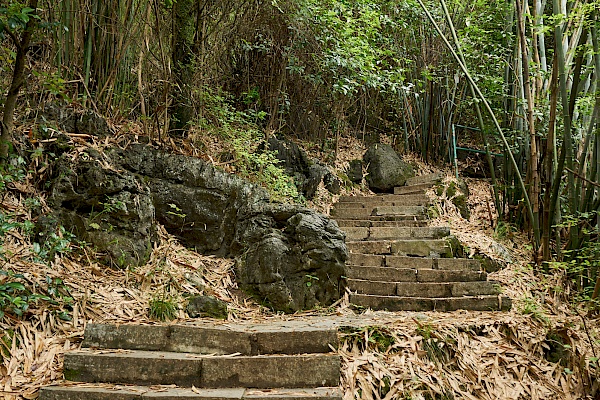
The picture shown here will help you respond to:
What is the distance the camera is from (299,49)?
597cm

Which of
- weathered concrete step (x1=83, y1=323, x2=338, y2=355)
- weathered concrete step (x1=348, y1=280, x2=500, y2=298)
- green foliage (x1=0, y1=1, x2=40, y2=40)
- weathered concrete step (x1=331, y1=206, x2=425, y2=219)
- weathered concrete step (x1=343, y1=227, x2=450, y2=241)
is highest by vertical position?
green foliage (x1=0, y1=1, x2=40, y2=40)

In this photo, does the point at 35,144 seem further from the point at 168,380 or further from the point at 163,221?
the point at 168,380

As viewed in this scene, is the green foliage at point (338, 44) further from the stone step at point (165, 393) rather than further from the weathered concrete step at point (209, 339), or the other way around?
the stone step at point (165, 393)

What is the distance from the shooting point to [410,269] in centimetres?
405

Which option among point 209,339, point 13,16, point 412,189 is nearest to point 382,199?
point 412,189

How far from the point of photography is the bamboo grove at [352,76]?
3.66 meters

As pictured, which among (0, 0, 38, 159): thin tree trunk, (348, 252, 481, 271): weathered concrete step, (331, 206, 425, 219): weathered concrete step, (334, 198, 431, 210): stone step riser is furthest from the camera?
(334, 198, 431, 210): stone step riser

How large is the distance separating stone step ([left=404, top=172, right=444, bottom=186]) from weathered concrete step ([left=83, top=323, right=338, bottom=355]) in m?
4.62

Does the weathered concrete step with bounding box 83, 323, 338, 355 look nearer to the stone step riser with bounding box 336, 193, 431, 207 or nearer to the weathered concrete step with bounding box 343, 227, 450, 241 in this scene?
the weathered concrete step with bounding box 343, 227, 450, 241

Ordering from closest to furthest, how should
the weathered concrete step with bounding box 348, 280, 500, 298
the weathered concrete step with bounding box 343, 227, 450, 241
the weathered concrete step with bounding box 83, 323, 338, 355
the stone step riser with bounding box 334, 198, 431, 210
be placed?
the weathered concrete step with bounding box 83, 323, 338, 355, the weathered concrete step with bounding box 348, 280, 500, 298, the weathered concrete step with bounding box 343, 227, 450, 241, the stone step riser with bounding box 334, 198, 431, 210

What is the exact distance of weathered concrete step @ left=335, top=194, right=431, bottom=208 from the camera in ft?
20.0

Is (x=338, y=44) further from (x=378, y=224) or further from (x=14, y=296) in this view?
(x=14, y=296)

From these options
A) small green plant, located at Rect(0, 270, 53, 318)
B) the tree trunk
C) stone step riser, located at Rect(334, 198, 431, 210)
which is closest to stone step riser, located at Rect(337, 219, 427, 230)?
stone step riser, located at Rect(334, 198, 431, 210)

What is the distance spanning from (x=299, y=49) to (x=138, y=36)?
8.12 feet
